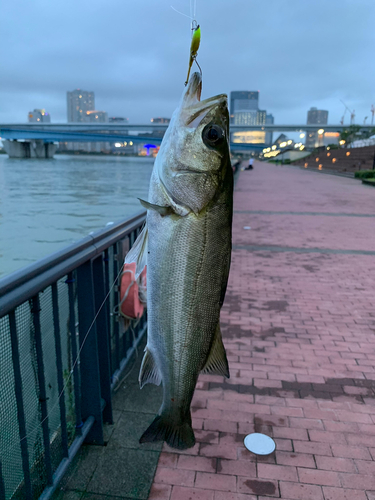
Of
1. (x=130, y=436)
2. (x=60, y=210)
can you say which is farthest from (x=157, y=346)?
(x=60, y=210)

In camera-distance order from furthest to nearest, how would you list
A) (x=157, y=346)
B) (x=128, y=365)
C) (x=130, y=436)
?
(x=128, y=365) → (x=130, y=436) → (x=157, y=346)

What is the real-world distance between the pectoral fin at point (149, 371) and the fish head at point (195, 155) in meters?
0.82

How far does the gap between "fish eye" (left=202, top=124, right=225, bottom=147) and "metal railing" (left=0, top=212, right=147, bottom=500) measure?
3.42 ft

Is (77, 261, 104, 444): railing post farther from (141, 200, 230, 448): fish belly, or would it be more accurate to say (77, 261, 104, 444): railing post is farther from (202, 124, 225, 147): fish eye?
(202, 124, 225, 147): fish eye

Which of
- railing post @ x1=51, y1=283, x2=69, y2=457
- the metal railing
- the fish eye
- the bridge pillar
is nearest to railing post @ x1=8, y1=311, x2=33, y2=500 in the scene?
the metal railing

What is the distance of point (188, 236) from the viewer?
1.64 meters

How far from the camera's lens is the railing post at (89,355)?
250 cm

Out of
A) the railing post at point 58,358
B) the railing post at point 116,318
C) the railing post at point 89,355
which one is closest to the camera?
the railing post at point 58,358

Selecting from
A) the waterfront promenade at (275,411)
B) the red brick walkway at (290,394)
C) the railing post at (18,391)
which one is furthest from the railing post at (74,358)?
the red brick walkway at (290,394)

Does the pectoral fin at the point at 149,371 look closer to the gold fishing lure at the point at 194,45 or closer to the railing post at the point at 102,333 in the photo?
the railing post at the point at 102,333

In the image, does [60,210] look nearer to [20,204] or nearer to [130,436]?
[20,204]

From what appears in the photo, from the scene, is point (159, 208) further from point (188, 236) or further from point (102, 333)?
point (102, 333)

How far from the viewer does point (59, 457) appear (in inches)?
104

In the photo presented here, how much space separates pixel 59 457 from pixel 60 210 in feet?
57.0
